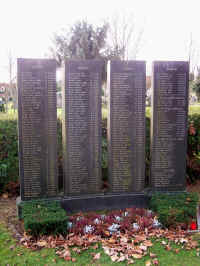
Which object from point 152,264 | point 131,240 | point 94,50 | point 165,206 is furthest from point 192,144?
point 94,50

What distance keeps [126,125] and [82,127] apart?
0.90 meters

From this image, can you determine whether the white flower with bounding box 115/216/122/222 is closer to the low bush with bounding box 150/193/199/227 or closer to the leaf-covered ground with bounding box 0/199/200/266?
the leaf-covered ground with bounding box 0/199/200/266

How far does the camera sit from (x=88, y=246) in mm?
4191

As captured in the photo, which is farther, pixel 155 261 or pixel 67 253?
pixel 67 253

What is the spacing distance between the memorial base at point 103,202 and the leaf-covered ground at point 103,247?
1.97 ft

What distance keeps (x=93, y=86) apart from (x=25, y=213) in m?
2.65

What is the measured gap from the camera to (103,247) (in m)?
4.15

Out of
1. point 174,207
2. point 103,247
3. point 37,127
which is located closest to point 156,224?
point 174,207

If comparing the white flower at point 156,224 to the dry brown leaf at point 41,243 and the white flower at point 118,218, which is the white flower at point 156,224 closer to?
the white flower at point 118,218

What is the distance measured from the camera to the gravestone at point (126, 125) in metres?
5.48

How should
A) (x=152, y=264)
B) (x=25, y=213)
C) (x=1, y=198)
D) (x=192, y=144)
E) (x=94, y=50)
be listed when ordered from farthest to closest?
(x=94, y=50) → (x=192, y=144) → (x=1, y=198) → (x=25, y=213) → (x=152, y=264)

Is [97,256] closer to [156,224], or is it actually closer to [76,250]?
[76,250]

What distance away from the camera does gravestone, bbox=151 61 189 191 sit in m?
5.62

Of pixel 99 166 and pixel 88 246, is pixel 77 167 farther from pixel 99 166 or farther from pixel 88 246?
pixel 88 246
